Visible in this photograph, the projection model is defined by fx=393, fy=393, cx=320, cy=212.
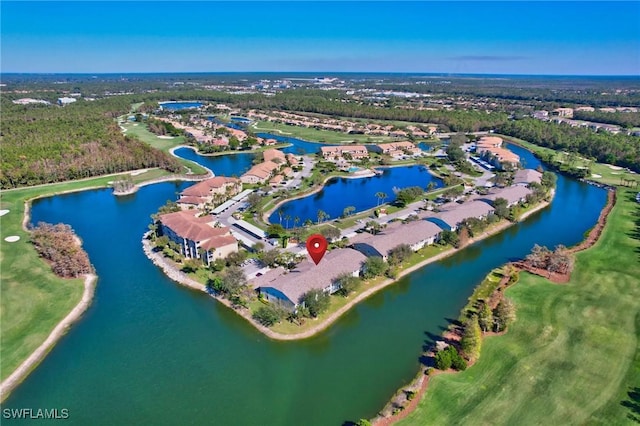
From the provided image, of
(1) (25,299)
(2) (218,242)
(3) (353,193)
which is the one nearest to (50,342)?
(1) (25,299)

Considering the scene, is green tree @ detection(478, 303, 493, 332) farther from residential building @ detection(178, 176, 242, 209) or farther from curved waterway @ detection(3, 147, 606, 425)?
residential building @ detection(178, 176, 242, 209)

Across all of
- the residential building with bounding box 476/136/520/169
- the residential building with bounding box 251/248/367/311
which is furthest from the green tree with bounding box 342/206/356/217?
the residential building with bounding box 476/136/520/169

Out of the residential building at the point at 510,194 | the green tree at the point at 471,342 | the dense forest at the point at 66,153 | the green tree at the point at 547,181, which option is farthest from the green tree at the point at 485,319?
the dense forest at the point at 66,153

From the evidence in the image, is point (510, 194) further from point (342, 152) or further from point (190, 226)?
point (190, 226)

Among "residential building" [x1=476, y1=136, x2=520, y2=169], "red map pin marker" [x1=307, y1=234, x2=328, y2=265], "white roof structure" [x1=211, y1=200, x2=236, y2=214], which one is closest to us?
"red map pin marker" [x1=307, y1=234, x2=328, y2=265]

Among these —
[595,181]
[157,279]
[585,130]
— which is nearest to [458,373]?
[157,279]

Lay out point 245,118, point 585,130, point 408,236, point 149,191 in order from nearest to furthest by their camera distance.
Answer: point 408,236
point 149,191
point 585,130
point 245,118

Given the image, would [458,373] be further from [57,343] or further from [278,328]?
[57,343]
